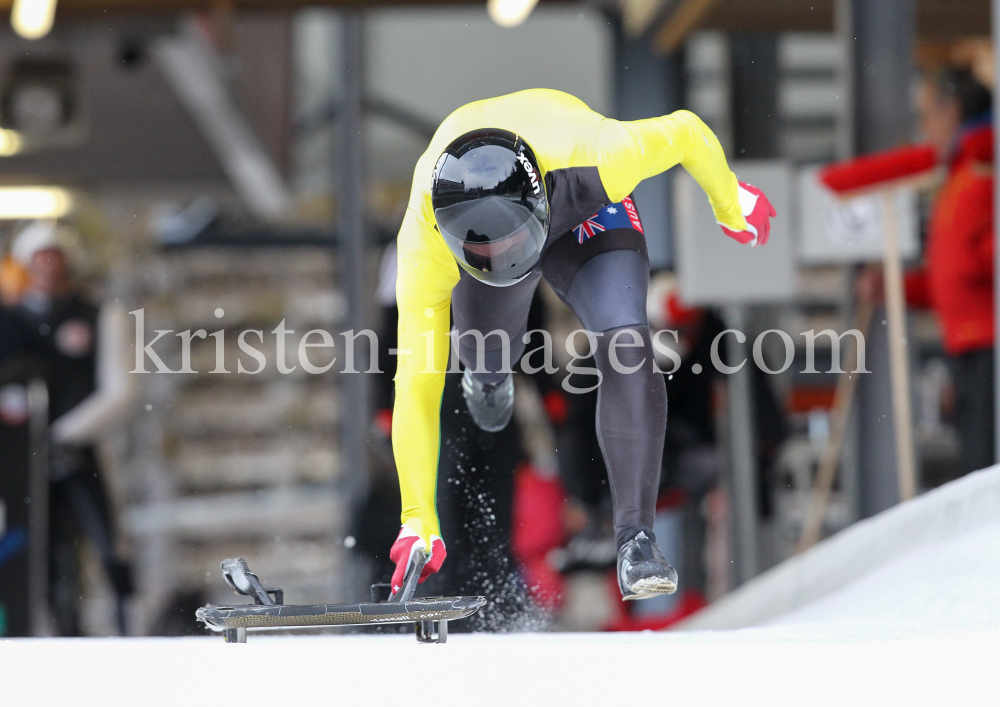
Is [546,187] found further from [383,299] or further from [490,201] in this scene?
[383,299]

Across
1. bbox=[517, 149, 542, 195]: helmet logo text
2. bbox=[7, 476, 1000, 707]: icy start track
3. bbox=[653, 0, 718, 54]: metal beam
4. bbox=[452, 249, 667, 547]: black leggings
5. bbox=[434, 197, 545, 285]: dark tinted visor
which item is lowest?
bbox=[7, 476, 1000, 707]: icy start track

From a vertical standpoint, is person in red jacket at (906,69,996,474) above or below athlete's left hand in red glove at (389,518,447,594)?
above

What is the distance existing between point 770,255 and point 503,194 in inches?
41.3

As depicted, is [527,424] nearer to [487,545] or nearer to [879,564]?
[487,545]

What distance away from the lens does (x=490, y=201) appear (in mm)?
1461

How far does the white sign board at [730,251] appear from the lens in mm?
2008

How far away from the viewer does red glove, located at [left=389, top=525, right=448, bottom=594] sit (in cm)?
170

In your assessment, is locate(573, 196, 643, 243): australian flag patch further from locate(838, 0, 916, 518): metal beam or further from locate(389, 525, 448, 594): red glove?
locate(838, 0, 916, 518): metal beam

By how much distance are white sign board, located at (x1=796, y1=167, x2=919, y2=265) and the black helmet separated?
5.31 feet

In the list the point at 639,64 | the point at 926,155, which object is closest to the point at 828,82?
the point at 926,155

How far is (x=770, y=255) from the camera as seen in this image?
2330mm

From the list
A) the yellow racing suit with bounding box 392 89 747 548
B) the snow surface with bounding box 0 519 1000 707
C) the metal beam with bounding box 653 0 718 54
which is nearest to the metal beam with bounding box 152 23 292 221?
the metal beam with bounding box 653 0 718 54

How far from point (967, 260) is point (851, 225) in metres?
0.41

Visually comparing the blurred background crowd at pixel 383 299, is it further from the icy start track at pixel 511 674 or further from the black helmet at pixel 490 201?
the icy start track at pixel 511 674
